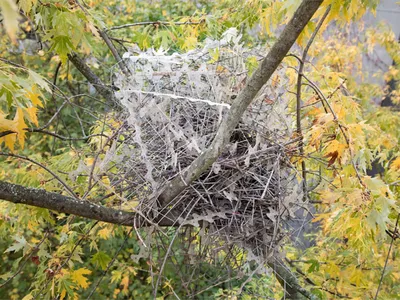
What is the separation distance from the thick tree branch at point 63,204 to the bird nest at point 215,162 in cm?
9

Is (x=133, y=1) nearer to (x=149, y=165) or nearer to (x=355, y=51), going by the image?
(x=355, y=51)

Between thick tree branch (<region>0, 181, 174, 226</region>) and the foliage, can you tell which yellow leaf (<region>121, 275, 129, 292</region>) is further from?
thick tree branch (<region>0, 181, 174, 226</region>)

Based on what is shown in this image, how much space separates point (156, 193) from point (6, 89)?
620mm

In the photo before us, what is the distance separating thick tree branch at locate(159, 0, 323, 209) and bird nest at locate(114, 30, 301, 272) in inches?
1.7

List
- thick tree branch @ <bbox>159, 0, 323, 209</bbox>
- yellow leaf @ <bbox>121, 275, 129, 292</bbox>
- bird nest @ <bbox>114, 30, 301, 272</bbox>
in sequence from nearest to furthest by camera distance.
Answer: thick tree branch @ <bbox>159, 0, 323, 209</bbox>
bird nest @ <bbox>114, 30, 301, 272</bbox>
yellow leaf @ <bbox>121, 275, 129, 292</bbox>

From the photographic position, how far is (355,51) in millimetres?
5688

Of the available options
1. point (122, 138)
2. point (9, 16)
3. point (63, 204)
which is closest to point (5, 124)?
point (63, 204)

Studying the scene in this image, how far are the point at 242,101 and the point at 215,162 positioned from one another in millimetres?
237

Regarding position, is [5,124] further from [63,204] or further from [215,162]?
[215,162]

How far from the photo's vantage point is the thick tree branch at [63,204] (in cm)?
156

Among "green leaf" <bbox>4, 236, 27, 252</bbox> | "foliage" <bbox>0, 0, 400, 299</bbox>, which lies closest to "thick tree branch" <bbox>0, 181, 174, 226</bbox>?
"foliage" <bbox>0, 0, 400, 299</bbox>

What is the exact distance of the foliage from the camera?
171 centimetres

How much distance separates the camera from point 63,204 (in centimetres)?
158

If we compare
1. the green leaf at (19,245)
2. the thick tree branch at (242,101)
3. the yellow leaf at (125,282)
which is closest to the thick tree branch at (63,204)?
the thick tree branch at (242,101)
